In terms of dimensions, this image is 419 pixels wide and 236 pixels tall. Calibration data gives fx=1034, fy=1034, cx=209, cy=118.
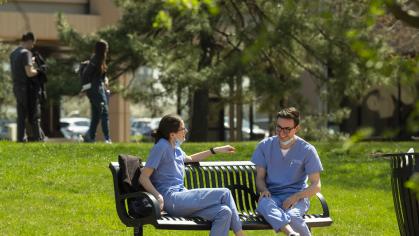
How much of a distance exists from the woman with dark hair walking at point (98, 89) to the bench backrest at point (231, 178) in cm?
613

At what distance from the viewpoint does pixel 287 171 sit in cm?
787

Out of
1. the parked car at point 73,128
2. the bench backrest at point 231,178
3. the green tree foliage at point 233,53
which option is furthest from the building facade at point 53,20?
the bench backrest at point 231,178

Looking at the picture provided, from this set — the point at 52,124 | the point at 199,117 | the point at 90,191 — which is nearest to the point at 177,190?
the point at 90,191

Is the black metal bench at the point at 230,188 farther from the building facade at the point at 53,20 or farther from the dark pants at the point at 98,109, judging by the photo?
the building facade at the point at 53,20

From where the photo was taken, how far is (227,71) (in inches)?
853

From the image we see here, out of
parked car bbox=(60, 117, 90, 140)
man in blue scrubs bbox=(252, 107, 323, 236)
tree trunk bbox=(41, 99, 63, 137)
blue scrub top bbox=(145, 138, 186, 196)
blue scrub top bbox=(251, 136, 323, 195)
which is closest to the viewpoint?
blue scrub top bbox=(145, 138, 186, 196)

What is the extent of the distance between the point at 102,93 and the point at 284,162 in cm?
727

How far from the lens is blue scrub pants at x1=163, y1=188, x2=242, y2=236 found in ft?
23.9

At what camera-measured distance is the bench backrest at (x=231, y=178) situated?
27.0 feet

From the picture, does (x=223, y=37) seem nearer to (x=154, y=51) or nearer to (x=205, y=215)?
(x=154, y=51)

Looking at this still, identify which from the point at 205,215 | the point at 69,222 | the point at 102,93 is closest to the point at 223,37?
the point at 102,93

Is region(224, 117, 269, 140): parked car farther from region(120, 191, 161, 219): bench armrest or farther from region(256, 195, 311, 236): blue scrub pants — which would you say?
region(120, 191, 161, 219): bench armrest

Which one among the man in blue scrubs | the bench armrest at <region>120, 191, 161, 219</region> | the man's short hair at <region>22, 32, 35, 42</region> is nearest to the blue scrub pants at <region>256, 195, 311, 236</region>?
the man in blue scrubs

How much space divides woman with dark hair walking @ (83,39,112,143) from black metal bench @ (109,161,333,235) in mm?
6139
